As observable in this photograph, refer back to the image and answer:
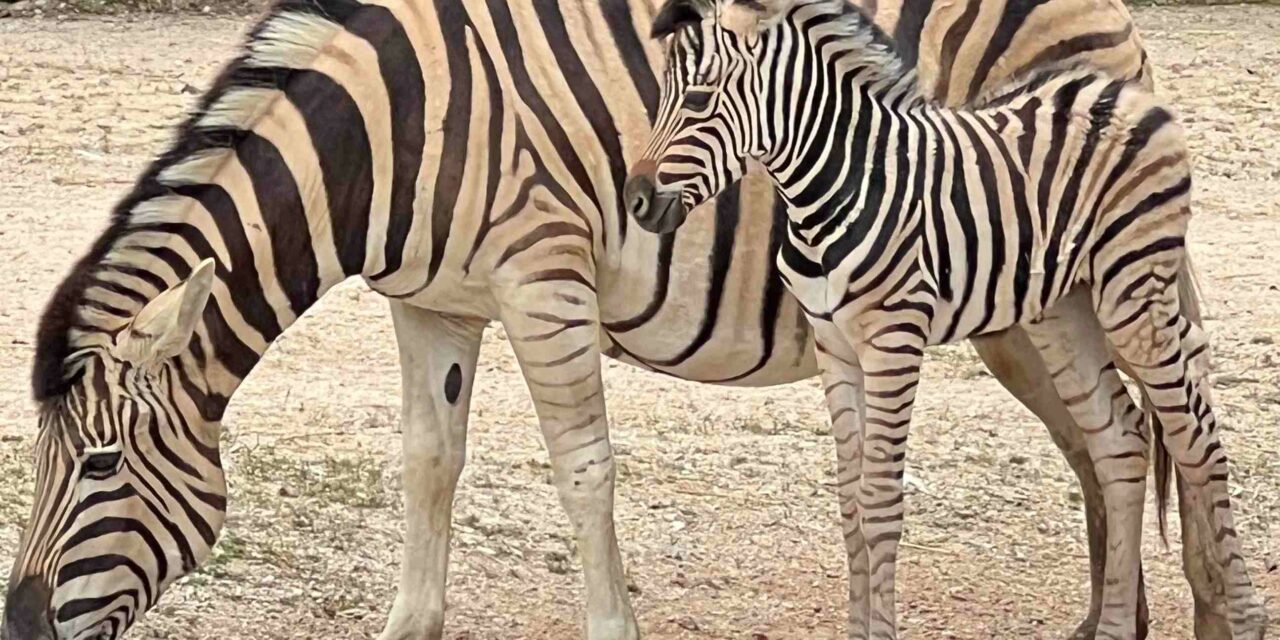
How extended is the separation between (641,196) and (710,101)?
0.27 metres

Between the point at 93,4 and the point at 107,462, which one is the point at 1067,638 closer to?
the point at 107,462

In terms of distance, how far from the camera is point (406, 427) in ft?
18.0

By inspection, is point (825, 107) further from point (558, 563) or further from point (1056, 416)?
point (558, 563)

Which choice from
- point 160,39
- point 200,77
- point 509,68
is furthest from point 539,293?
point 160,39

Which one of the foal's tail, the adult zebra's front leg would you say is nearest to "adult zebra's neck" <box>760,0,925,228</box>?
the adult zebra's front leg

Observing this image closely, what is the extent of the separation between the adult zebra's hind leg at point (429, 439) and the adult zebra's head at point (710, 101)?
49.0 inches

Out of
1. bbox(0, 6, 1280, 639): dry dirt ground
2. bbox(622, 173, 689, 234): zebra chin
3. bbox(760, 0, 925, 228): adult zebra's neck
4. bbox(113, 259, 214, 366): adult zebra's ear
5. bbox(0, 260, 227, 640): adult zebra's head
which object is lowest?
bbox(0, 6, 1280, 639): dry dirt ground

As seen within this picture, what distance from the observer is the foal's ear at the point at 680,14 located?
4316 mm

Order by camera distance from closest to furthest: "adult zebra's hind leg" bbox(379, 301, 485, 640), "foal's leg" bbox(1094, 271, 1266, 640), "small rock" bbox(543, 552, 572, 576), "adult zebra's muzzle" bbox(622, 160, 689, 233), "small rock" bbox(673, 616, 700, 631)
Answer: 1. "adult zebra's muzzle" bbox(622, 160, 689, 233)
2. "foal's leg" bbox(1094, 271, 1266, 640)
3. "adult zebra's hind leg" bbox(379, 301, 485, 640)
4. "small rock" bbox(673, 616, 700, 631)
5. "small rock" bbox(543, 552, 572, 576)

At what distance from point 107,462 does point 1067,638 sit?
2.84 meters

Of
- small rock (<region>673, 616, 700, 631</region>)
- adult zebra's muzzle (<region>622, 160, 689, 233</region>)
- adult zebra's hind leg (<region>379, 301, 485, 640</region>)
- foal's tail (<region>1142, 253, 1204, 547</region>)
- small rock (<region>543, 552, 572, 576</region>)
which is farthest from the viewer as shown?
small rock (<region>543, 552, 572, 576</region>)

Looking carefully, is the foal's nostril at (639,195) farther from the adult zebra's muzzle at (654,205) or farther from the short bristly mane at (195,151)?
the short bristly mane at (195,151)

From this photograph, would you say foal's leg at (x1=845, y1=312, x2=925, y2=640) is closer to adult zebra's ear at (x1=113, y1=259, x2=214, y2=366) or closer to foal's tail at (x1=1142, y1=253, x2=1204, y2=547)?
foal's tail at (x1=1142, y1=253, x2=1204, y2=547)

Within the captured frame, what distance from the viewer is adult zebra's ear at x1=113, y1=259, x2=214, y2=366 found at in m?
4.26
